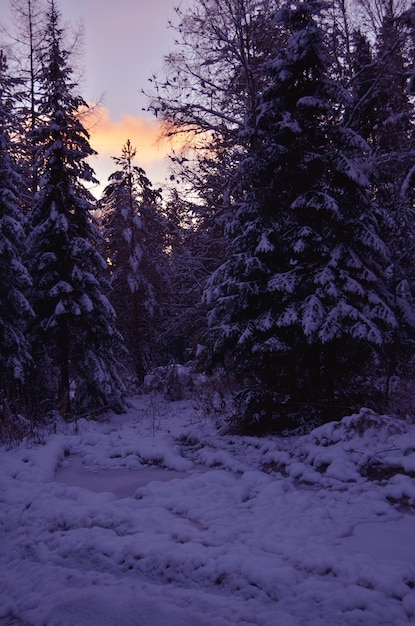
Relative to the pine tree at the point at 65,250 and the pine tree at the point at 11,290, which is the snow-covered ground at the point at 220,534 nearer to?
the pine tree at the point at 11,290

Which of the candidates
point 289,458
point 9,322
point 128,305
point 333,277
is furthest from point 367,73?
point 128,305

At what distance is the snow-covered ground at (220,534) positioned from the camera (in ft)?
9.80

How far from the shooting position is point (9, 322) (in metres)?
14.0

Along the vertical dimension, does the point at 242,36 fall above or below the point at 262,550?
above

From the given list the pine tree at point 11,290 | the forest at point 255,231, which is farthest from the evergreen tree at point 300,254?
the pine tree at point 11,290

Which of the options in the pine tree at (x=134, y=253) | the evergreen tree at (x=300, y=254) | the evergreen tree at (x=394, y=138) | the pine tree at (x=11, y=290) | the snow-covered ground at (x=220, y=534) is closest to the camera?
the snow-covered ground at (x=220, y=534)

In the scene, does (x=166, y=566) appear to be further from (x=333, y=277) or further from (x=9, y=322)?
(x=9, y=322)

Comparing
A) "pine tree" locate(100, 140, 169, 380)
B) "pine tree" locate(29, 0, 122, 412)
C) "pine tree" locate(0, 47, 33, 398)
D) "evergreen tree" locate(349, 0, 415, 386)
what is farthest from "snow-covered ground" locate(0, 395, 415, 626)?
"pine tree" locate(100, 140, 169, 380)

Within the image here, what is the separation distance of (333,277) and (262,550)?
5.45 meters

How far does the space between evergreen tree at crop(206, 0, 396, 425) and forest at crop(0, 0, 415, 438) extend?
0.12 ft

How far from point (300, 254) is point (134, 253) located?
15.5 m

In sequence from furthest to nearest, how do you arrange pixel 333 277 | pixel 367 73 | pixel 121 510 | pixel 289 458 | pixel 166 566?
pixel 367 73 → pixel 333 277 → pixel 289 458 → pixel 121 510 → pixel 166 566

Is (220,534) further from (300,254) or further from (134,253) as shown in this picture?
(134,253)

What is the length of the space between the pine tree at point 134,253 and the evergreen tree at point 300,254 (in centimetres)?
1392
